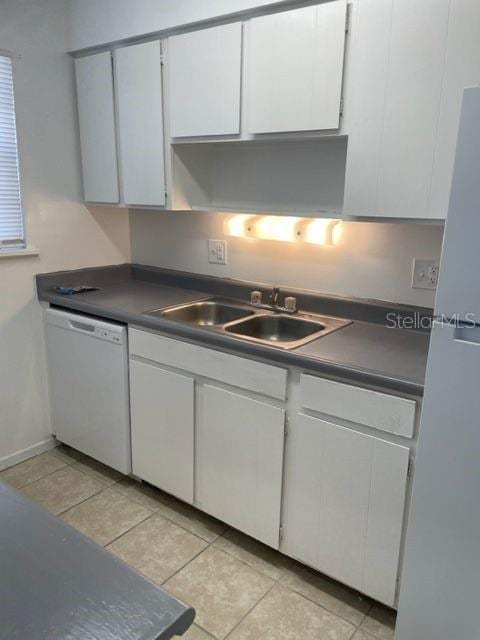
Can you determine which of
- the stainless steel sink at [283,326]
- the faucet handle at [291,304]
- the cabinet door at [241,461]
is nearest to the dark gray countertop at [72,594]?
the cabinet door at [241,461]

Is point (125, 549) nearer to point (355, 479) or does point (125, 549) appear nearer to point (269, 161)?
point (355, 479)

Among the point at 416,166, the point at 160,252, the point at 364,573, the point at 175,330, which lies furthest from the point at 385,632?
the point at 160,252

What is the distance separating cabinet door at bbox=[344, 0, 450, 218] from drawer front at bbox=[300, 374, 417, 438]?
61cm

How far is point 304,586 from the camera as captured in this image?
1.88 meters

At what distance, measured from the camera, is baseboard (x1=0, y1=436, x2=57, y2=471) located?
8.66ft

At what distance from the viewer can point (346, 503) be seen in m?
1.69

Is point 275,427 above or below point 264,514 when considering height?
above

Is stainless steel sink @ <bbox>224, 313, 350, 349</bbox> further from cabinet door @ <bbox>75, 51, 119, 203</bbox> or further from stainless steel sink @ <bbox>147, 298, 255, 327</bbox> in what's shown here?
cabinet door @ <bbox>75, 51, 119, 203</bbox>

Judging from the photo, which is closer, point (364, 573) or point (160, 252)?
point (364, 573)

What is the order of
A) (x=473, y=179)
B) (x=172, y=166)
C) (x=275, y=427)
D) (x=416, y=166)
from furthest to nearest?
1. (x=172, y=166)
2. (x=275, y=427)
3. (x=416, y=166)
4. (x=473, y=179)

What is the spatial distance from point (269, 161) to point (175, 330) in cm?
91

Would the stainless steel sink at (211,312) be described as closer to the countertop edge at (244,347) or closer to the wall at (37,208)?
the countertop edge at (244,347)

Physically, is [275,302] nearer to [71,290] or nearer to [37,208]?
[71,290]

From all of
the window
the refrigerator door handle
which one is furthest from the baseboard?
the refrigerator door handle
